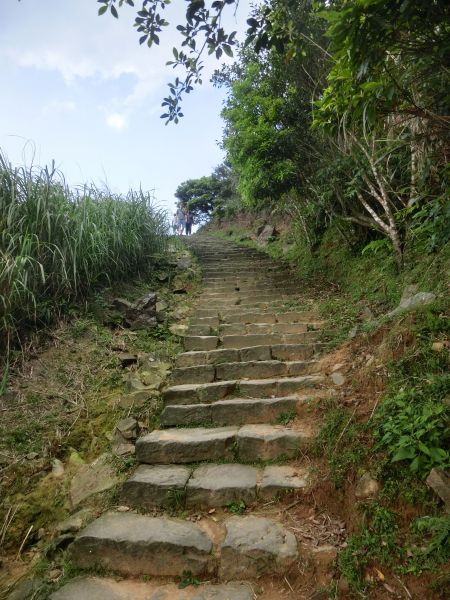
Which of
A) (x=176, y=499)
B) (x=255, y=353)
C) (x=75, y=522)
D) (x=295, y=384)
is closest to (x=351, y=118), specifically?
(x=295, y=384)

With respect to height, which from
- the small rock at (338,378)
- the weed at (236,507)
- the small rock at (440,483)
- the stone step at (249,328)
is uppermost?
the stone step at (249,328)

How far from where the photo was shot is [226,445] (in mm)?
2660

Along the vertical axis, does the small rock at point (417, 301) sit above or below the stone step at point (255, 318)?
above

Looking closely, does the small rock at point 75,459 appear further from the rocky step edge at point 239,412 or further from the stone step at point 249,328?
the stone step at point 249,328

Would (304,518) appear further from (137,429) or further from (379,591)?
(137,429)

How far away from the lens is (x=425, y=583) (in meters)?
1.54

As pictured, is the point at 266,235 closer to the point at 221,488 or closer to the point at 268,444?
the point at 268,444

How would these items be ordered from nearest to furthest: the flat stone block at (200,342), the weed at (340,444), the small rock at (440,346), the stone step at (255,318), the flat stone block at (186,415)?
the weed at (340,444), the small rock at (440,346), the flat stone block at (186,415), the flat stone block at (200,342), the stone step at (255,318)

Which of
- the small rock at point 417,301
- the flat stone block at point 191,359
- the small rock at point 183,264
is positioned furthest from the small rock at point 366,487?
the small rock at point 183,264

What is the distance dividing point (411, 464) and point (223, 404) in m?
1.49

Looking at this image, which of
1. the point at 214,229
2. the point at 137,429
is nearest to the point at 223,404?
the point at 137,429

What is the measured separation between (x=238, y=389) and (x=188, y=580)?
5.07ft

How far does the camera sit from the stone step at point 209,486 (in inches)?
89.7

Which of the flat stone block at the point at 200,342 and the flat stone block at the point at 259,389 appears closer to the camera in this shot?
the flat stone block at the point at 259,389
